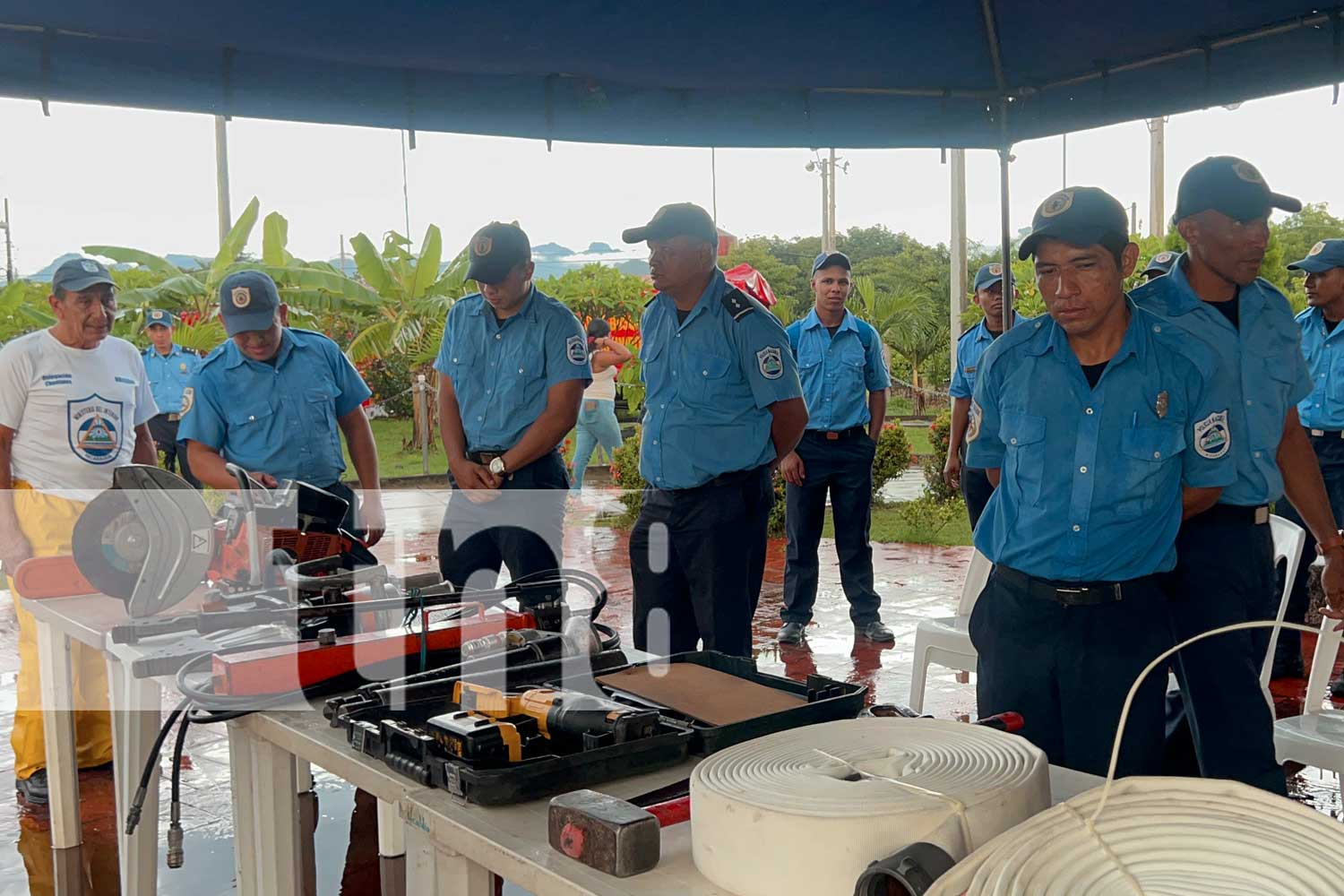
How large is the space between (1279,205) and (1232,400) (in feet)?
2.22

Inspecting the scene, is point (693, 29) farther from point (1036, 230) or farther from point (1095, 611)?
point (1095, 611)

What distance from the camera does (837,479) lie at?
19.9 feet

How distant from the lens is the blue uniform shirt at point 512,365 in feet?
13.0

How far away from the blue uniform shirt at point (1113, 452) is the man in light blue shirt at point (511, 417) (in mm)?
1829

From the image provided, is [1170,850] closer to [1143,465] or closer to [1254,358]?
[1143,465]

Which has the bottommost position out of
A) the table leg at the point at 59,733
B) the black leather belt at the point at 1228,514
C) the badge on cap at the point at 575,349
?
the table leg at the point at 59,733

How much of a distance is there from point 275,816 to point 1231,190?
2.53 metres

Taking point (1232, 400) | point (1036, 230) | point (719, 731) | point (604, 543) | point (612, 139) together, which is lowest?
point (604, 543)

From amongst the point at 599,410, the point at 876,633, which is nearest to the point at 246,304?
the point at 876,633

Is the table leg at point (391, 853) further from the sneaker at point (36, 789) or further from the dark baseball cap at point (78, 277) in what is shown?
the dark baseball cap at point (78, 277)

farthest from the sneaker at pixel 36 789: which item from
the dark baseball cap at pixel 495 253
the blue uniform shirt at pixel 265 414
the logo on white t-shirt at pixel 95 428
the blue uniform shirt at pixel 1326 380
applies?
→ the blue uniform shirt at pixel 1326 380

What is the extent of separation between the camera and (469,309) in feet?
13.6

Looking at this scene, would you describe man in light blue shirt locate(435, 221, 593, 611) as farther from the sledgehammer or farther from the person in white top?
the person in white top

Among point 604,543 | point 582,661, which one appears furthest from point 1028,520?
point 604,543
